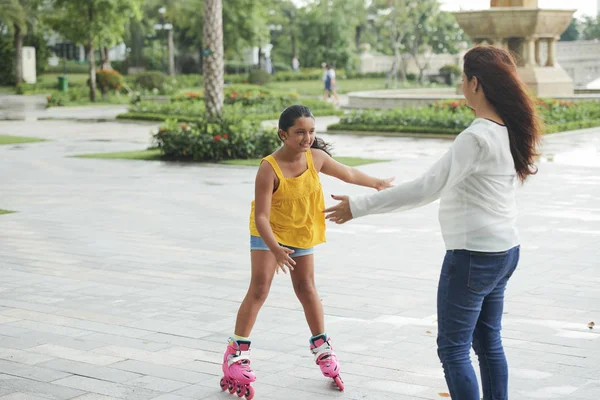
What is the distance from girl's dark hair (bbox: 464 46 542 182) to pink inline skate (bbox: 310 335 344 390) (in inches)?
62.7

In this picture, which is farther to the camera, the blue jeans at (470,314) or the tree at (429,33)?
the tree at (429,33)

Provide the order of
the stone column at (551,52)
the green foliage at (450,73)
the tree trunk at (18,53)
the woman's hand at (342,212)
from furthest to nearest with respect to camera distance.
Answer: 1. the green foliage at (450,73)
2. the tree trunk at (18,53)
3. the stone column at (551,52)
4. the woman's hand at (342,212)

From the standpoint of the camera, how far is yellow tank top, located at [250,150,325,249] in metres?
4.84

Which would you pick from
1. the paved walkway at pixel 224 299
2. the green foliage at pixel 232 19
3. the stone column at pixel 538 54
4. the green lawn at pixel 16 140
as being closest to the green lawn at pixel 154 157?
the paved walkway at pixel 224 299

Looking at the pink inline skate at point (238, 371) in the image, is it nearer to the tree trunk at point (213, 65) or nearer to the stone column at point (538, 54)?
the tree trunk at point (213, 65)

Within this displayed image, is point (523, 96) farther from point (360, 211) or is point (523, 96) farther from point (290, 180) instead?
point (290, 180)

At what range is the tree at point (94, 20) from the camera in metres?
38.5

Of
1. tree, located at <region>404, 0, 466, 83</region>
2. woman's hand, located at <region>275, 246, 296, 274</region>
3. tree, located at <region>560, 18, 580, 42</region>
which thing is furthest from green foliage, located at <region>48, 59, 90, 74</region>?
woman's hand, located at <region>275, 246, 296, 274</region>

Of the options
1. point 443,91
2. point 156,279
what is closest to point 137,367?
point 156,279

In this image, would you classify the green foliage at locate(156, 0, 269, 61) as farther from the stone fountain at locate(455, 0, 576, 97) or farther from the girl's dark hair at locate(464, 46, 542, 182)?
the girl's dark hair at locate(464, 46, 542, 182)

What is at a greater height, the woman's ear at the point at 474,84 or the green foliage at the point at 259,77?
the woman's ear at the point at 474,84

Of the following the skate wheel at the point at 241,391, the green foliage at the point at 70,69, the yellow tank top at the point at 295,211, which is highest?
the green foliage at the point at 70,69

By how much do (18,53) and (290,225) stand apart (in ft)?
168

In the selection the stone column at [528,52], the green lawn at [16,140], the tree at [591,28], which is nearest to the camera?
the green lawn at [16,140]
